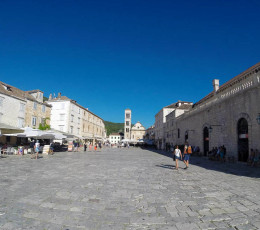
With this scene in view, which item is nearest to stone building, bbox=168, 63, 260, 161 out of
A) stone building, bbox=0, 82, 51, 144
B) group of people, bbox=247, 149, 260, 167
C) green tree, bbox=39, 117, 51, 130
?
group of people, bbox=247, 149, 260, 167

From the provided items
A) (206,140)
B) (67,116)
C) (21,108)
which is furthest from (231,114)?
(67,116)

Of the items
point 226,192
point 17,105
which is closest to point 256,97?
point 226,192

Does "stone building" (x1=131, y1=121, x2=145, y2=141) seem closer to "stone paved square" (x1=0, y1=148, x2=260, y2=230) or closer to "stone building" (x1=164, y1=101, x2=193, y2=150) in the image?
"stone building" (x1=164, y1=101, x2=193, y2=150)

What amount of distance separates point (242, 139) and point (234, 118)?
68.5 inches

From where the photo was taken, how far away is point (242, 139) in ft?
44.4

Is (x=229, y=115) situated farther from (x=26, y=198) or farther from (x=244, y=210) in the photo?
(x=26, y=198)

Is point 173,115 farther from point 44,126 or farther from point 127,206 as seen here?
point 127,206

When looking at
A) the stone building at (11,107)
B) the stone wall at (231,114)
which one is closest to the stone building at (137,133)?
the stone building at (11,107)

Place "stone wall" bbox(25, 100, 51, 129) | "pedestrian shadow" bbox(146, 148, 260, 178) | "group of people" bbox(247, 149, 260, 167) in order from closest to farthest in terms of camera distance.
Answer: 1. "pedestrian shadow" bbox(146, 148, 260, 178)
2. "group of people" bbox(247, 149, 260, 167)
3. "stone wall" bbox(25, 100, 51, 129)

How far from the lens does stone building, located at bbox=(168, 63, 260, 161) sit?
12.1 m

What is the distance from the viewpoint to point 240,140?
539 inches

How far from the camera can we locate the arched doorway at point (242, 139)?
13081mm

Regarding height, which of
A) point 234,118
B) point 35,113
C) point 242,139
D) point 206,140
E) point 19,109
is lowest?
point 206,140

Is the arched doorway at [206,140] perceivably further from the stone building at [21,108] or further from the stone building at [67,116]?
the stone building at [21,108]
